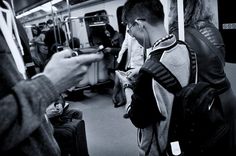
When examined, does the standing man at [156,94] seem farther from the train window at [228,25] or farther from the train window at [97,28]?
the train window at [97,28]

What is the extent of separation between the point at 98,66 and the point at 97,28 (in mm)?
1489


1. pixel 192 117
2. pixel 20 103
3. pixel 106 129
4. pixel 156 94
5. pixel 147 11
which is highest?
pixel 147 11

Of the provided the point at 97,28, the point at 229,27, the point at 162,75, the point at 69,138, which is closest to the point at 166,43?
the point at 162,75

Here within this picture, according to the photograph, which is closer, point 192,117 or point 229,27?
point 192,117

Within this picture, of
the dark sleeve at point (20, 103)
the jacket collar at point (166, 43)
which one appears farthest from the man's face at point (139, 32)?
the dark sleeve at point (20, 103)

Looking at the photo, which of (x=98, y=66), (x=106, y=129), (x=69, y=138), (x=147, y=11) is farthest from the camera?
(x=98, y=66)

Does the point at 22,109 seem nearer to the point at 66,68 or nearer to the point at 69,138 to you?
the point at 66,68

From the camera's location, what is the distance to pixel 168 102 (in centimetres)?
140

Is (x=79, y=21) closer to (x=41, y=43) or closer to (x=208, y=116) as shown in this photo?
(x=41, y=43)

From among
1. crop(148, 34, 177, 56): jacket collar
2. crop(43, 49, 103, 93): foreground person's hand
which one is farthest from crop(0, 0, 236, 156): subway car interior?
crop(148, 34, 177, 56): jacket collar

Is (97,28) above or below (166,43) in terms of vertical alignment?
above

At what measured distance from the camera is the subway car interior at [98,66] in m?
3.03

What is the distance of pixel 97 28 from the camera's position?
24.5ft

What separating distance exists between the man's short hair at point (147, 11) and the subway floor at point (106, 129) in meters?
2.13
